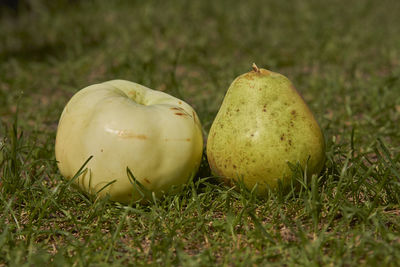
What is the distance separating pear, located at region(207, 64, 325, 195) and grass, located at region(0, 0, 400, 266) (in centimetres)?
11

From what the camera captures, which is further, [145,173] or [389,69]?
[389,69]

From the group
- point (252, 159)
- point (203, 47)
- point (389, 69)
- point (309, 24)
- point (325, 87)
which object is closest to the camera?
point (252, 159)

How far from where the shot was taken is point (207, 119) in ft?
11.9

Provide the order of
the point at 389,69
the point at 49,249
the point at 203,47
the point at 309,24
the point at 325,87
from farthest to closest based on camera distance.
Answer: the point at 309,24 → the point at 203,47 → the point at 389,69 → the point at 325,87 → the point at 49,249

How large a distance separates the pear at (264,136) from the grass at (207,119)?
0.37ft

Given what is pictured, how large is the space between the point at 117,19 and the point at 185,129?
4921mm

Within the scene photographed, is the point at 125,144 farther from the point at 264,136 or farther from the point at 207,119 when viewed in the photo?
the point at 207,119

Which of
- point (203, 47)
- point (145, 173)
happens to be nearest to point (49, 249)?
point (145, 173)

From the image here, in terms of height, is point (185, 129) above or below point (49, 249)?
above

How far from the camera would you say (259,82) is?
7.76 feet

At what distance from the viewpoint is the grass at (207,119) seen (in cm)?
201

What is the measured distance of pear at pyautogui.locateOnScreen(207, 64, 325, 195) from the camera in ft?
7.45

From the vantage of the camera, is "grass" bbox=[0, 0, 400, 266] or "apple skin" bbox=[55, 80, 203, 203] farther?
"apple skin" bbox=[55, 80, 203, 203]

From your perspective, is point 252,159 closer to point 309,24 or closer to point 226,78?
point 226,78
